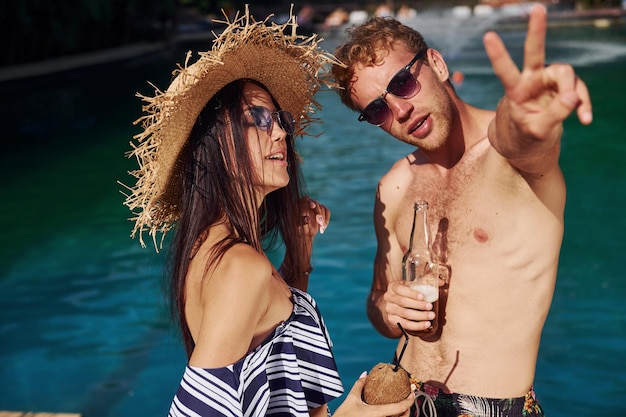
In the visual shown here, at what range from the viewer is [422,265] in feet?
9.17

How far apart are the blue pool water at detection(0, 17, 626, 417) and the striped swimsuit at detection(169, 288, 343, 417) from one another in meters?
3.16

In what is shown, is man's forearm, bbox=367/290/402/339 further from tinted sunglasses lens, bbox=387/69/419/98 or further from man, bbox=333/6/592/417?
tinted sunglasses lens, bbox=387/69/419/98

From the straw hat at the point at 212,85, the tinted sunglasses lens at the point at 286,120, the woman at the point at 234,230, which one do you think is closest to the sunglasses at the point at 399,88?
the straw hat at the point at 212,85

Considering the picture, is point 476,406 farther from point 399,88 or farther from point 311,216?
point 399,88

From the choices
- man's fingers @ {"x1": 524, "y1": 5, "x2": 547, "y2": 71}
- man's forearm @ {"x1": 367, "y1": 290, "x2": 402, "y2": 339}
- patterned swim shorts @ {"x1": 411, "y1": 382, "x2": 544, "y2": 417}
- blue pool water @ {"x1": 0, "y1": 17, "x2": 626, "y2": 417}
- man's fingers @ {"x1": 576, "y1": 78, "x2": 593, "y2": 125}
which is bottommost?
blue pool water @ {"x1": 0, "y1": 17, "x2": 626, "y2": 417}

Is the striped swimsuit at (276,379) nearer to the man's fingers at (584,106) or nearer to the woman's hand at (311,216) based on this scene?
the woman's hand at (311,216)

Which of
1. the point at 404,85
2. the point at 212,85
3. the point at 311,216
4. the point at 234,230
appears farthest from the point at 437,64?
the point at 234,230

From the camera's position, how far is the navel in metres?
2.74

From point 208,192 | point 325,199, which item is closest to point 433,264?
point 208,192

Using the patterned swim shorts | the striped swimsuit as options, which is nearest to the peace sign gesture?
the striped swimsuit

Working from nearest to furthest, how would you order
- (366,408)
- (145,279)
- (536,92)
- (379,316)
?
(536,92), (366,408), (379,316), (145,279)

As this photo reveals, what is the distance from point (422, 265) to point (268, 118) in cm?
73

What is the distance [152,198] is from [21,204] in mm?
8346

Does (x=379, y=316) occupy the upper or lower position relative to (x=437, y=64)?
lower
